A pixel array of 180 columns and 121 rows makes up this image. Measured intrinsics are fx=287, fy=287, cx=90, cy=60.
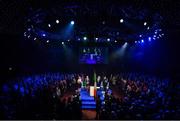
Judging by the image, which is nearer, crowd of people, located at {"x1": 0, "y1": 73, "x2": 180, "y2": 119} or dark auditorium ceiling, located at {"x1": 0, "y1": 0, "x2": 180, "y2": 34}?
crowd of people, located at {"x1": 0, "y1": 73, "x2": 180, "y2": 119}

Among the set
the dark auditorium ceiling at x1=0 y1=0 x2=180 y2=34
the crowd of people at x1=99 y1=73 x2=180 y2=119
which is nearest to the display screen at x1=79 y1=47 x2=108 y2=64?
the crowd of people at x1=99 y1=73 x2=180 y2=119

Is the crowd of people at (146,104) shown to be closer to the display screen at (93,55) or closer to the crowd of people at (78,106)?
the crowd of people at (78,106)

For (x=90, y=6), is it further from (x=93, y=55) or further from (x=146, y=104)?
(x=93, y=55)

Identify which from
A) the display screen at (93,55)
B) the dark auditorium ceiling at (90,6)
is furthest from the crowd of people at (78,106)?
the display screen at (93,55)

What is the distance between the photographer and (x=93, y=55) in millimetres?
40031

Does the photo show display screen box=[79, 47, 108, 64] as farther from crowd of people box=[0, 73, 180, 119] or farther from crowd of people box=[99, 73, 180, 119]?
crowd of people box=[0, 73, 180, 119]

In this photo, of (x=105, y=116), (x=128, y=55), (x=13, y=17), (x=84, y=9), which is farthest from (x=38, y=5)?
(x=128, y=55)

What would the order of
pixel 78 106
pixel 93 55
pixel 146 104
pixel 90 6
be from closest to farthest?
pixel 78 106 < pixel 146 104 < pixel 90 6 < pixel 93 55

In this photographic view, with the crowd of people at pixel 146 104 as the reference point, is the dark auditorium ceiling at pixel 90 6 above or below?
above

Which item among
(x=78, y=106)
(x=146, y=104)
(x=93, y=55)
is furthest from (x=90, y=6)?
(x=93, y=55)

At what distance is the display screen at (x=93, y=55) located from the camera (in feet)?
131

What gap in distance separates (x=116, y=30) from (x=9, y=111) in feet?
64.0

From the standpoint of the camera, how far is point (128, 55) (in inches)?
1625

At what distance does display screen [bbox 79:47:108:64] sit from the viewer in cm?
3984
